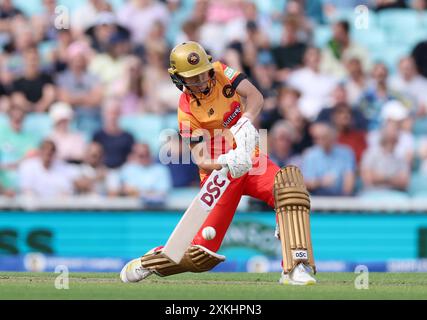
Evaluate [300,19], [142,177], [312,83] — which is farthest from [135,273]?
[300,19]

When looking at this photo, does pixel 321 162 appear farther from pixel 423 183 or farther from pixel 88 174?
pixel 88 174

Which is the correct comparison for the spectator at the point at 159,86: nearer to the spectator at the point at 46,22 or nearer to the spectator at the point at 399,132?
the spectator at the point at 46,22

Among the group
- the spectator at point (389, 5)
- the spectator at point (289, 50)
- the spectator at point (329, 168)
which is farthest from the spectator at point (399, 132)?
the spectator at point (389, 5)

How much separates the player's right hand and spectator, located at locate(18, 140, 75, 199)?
224 inches

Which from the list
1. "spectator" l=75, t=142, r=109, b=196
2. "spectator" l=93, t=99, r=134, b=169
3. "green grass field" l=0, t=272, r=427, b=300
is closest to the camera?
"green grass field" l=0, t=272, r=427, b=300

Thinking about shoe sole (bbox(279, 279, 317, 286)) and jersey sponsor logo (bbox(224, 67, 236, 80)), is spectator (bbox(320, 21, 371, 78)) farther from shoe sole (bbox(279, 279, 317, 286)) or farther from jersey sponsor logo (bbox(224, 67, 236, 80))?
shoe sole (bbox(279, 279, 317, 286))

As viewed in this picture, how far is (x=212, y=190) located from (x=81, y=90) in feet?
21.9

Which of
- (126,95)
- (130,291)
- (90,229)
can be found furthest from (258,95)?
(126,95)

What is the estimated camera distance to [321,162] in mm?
14883

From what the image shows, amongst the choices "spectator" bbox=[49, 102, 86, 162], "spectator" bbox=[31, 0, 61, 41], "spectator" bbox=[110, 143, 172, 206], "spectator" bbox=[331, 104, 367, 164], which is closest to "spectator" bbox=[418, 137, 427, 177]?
"spectator" bbox=[331, 104, 367, 164]

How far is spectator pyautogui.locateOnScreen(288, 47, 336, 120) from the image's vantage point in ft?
52.3

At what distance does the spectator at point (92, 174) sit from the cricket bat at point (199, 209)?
5176 millimetres

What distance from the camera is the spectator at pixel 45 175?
1496 cm

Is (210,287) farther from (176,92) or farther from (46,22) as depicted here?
(46,22)
